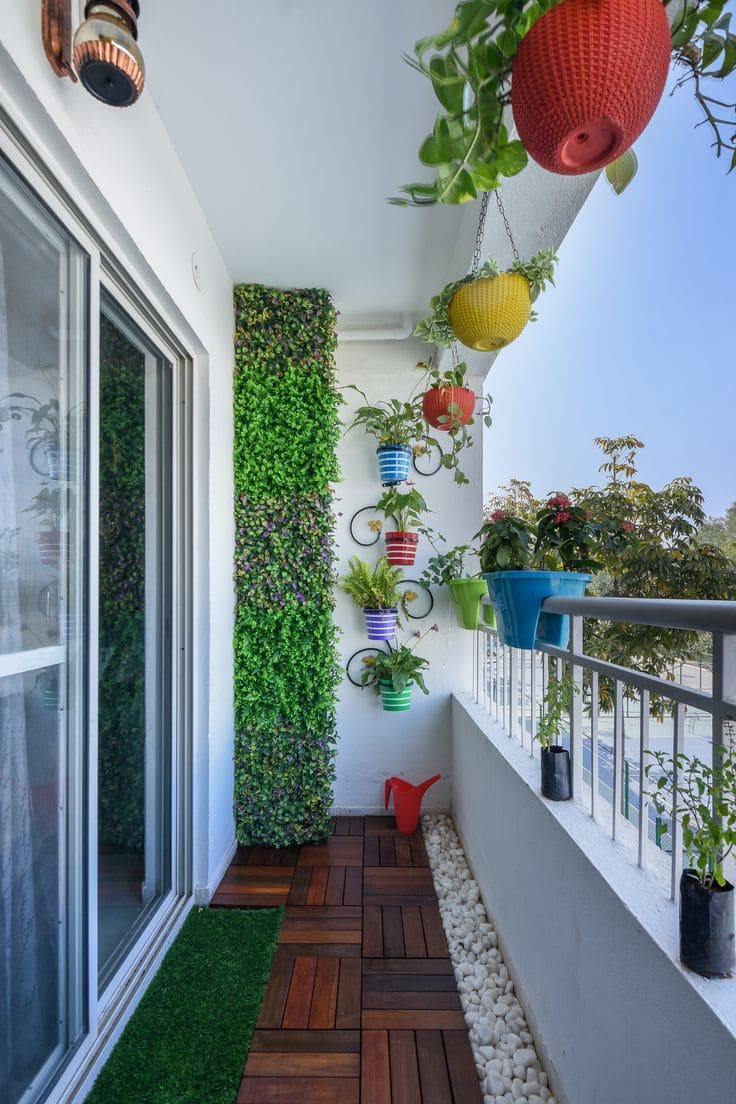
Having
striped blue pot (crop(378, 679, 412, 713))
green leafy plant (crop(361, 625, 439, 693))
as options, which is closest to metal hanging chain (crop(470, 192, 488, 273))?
green leafy plant (crop(361, 625, 439, 693))

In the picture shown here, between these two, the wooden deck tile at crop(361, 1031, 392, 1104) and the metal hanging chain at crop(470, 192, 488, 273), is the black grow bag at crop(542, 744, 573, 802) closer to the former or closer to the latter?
the wooden deck tile at crop(361, 1031, 392, 1104)

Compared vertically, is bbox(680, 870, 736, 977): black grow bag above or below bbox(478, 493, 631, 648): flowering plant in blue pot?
below

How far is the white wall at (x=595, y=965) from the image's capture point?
789mm

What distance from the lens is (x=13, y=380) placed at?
3.57 ft

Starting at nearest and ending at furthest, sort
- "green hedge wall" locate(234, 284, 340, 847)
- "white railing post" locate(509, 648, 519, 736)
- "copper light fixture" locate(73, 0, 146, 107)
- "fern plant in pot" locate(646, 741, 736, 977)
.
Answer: "fern plant in pot" locate(646, 741, 736, 977) < "copper light fixture" locate(73, 0, 146, 107) < "white railing post" locate(509, 648, 519, 736) < "green hedge wall" locate(234, 284, 340, 847)

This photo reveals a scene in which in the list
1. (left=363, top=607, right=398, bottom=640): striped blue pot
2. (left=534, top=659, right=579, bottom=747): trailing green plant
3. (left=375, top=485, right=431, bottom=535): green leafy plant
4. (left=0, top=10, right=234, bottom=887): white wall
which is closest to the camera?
(left=0, top=10, right=234, bottom=887): white wall

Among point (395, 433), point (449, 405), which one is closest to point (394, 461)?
point (395, 433)

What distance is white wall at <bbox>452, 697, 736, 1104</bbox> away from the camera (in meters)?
0.79

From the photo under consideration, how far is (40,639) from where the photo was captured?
1195mm

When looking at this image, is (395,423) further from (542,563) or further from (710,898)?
(710,898)

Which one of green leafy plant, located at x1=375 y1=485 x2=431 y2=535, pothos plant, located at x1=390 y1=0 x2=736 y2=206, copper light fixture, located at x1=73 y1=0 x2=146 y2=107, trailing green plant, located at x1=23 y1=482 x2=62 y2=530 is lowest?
trailing green plant, located at x1=23 y1=482 x2=62 y2=530

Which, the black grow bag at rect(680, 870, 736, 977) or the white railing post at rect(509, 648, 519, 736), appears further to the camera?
the white railing post at rect(509, 648, 519, 736)

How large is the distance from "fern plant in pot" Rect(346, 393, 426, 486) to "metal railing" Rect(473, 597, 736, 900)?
1354 millimetres

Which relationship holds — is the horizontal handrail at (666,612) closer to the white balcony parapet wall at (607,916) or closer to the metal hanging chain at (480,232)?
the white balcony parapet wall at (607,916)
